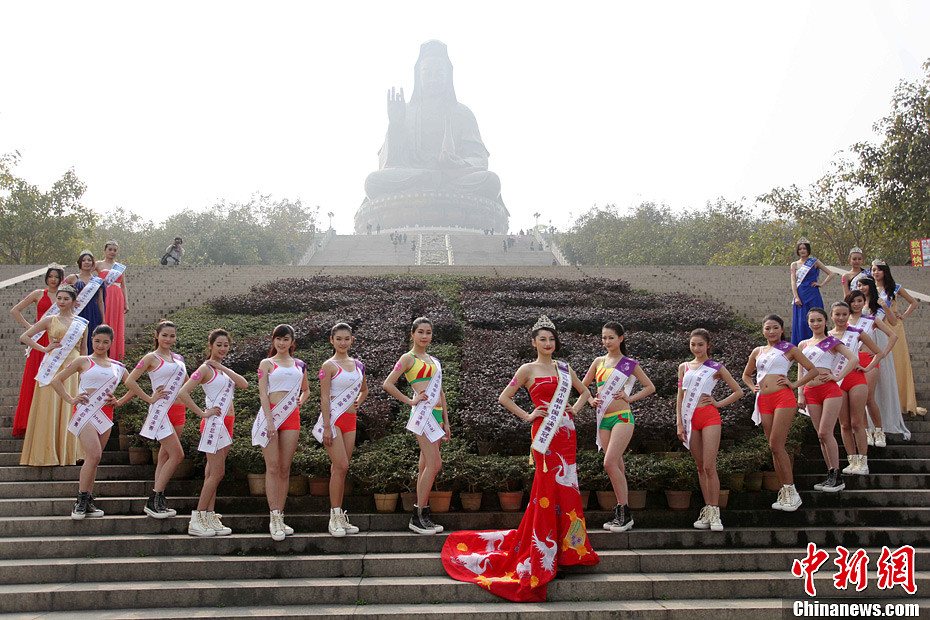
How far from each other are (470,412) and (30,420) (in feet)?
13.9

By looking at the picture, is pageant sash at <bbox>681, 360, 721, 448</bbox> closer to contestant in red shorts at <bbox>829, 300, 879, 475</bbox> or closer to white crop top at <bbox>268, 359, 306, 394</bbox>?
contestant in red shorts at <bbox>829, 300, 879, 475</bbox>

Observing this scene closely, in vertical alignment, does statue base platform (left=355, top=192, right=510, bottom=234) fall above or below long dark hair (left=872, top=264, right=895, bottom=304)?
above

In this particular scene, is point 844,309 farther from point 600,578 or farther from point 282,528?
point 282,528

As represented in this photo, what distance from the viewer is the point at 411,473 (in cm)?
622

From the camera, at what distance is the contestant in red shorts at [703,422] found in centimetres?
572

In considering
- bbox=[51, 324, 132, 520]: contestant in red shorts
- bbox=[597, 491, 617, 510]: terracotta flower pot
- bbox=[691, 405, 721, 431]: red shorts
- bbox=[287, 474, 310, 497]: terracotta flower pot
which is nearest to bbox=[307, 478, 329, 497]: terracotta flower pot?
bbox=[287, 474, 310, 497]: terracotta flower pot

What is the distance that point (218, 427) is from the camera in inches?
229

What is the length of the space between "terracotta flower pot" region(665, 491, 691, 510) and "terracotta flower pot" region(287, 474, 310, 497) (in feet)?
10.2

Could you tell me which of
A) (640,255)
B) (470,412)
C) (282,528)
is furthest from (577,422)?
(640,255)

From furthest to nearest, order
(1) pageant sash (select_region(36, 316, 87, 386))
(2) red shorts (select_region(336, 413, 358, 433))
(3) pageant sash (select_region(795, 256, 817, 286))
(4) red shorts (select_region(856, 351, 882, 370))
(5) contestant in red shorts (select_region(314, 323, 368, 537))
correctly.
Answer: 1. (3) pageant sash (select_region(795, 256, 817, 286))
2. (4) red shorts (select_region(856, 351, 882, 370))
3. (1) pageant sash (select_region(36, 316, 87, 386))
4. (2) red shorts (select_region(336, 413, 358, 433))
5. (5) contestant in red shorts (select_region(314, 323, 368, 537))

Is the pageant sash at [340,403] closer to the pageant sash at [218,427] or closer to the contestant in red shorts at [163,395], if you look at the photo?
the pageant sash at [218,427]

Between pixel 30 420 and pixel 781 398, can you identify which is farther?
pixel 30 420

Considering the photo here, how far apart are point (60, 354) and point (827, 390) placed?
273 inches

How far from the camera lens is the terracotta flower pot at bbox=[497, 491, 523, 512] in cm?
607
